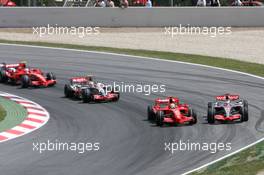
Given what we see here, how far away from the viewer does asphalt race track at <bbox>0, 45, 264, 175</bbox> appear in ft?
58.9

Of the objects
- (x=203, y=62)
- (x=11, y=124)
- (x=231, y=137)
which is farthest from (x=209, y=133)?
(x=203, y=62)

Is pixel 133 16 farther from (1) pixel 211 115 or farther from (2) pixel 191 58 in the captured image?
(1) pixel 211 115

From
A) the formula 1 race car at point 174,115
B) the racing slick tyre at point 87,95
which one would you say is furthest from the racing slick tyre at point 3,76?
the formula 1 race car at point 174,115

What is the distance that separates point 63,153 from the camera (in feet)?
62.4

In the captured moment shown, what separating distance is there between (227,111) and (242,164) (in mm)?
6036

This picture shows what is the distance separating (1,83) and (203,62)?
9395 mm

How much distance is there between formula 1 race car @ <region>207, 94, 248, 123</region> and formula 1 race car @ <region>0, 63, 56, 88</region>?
8.44m

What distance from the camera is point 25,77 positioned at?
29.2 m

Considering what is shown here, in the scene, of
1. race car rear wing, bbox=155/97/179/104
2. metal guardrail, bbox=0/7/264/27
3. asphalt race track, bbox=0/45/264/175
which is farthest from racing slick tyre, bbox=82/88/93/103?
metal guardrail, bbox=0/7/264/27

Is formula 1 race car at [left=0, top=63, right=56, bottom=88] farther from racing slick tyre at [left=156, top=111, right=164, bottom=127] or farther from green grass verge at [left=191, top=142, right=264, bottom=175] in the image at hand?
green grass verge at [left=191, top=142, right=264, bottom=175]

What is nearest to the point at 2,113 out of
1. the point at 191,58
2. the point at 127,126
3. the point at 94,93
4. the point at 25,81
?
the point at 94,93

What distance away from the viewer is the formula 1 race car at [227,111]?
22375mm

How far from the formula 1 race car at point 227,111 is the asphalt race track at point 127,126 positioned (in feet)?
0.94

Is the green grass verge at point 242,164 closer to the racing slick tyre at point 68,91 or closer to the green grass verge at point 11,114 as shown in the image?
the green grass verge at point 11,114
